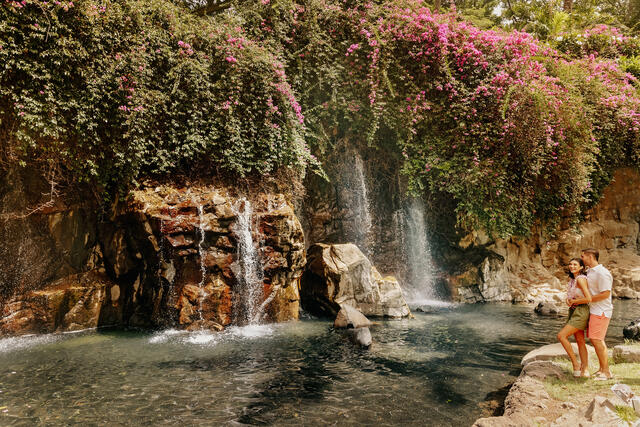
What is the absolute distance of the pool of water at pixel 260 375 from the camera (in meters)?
4.58

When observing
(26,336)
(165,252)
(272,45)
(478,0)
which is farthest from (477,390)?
(478,0)

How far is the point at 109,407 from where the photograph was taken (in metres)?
4.72

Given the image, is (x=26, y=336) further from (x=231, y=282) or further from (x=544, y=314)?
(x=544, y=314)

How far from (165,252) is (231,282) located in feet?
5.68

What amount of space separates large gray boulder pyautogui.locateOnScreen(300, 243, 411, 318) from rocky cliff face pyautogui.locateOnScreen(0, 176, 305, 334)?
0.98 meters

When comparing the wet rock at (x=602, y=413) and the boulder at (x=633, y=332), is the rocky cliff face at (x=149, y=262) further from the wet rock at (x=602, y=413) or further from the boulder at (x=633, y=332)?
the boulder at (x=633, y=332)

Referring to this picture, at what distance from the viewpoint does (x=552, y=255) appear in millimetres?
15508

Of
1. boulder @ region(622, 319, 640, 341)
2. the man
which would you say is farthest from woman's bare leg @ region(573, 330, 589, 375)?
boulder @ region(622, 319, 640, 341)

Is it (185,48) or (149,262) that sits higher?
(185,48)

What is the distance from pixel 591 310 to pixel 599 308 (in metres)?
0.10

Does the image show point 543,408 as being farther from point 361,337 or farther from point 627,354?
point 361,337

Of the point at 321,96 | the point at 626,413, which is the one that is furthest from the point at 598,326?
the point at 321,96

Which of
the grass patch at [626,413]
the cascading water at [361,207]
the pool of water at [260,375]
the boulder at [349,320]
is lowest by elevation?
the pool of water at [260,375]

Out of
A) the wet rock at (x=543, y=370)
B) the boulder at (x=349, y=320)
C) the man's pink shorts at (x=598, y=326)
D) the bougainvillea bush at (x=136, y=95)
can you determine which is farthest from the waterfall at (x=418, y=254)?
the man's pink shorts at (x=598, y=326)
